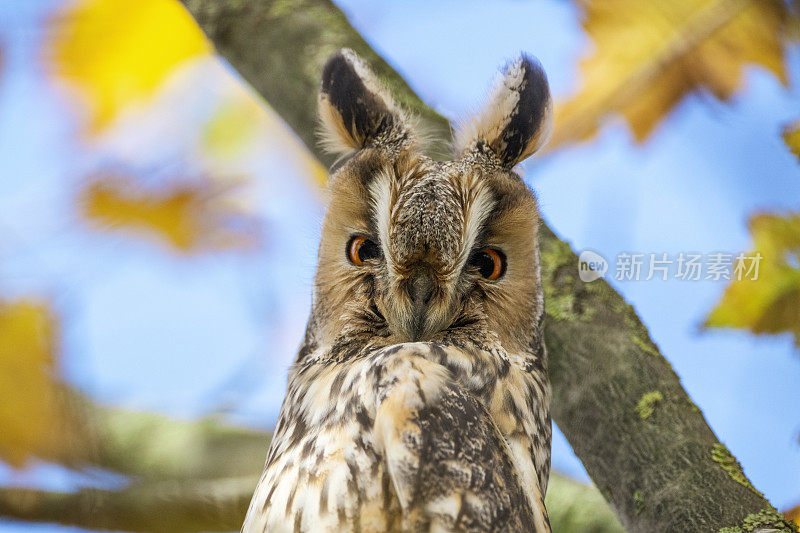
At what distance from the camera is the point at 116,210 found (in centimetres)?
346

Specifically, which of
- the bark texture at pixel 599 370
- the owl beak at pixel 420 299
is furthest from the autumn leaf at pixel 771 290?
the owl beak at pixel 420 299

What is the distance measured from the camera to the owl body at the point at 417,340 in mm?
1935

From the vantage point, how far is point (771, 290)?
2.43 meters

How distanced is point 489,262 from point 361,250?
368mm

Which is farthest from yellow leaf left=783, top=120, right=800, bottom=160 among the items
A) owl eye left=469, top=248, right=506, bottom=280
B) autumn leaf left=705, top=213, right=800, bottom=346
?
owl eye left=469, top=248, right=506, bottom=280

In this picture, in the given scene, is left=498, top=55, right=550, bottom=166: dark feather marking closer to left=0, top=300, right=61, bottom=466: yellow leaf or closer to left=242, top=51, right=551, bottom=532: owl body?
left=242, top=51, right=551, bottom=532: owl body

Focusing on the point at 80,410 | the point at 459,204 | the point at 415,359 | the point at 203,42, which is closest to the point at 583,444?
A: the point at 415,359

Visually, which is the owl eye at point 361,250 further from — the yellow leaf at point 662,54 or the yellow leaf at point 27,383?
the yellow leaf at point 27,383

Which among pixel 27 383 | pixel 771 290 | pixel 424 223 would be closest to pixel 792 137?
pixel 771 290

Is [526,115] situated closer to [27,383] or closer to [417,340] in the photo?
[417,340]

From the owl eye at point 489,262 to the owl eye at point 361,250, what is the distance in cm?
27

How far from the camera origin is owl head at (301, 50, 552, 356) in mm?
2100

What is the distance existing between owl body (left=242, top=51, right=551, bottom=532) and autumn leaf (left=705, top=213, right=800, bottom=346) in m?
0.60

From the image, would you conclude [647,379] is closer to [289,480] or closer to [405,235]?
[405,235]
